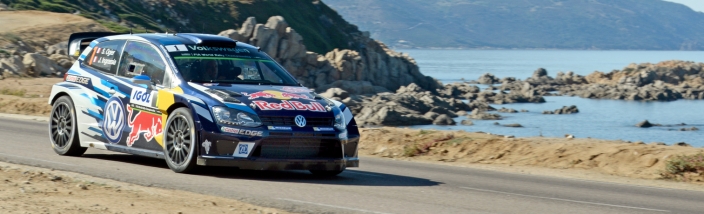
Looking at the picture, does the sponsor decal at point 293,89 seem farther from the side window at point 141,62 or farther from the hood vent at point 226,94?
the side window at point 141,62

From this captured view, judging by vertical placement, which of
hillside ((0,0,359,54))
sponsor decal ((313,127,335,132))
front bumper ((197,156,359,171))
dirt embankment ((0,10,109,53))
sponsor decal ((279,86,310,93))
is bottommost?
front bumper ((197,156,359,171))

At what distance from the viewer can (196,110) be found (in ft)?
34.7

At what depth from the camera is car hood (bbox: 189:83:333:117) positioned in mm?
10500

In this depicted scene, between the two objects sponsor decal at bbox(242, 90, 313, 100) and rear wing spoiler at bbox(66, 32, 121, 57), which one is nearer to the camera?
sponsor decal at bbox(242, 90, 313, 100)

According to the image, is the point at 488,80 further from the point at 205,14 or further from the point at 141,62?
the point at 141,62

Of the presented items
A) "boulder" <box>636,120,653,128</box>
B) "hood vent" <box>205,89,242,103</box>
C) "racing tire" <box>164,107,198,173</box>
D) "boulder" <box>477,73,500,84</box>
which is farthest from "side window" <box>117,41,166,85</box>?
"boulder" <box>477,73,500,84</box>

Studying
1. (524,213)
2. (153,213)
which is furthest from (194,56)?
(524,213)

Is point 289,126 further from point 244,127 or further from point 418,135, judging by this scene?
point 418,135

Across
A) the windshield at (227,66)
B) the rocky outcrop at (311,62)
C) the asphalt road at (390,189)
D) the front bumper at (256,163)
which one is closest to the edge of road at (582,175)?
the asphalt road at (390,189)

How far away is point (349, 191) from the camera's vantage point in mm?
10367

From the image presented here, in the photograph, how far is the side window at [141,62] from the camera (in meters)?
11.5

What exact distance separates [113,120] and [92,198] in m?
2.80

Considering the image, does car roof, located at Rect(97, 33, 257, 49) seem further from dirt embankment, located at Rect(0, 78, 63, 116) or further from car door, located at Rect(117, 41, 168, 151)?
dirt embankment, located at Rect(0, 78, 63, 116)

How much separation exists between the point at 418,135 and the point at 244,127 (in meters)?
8.01
